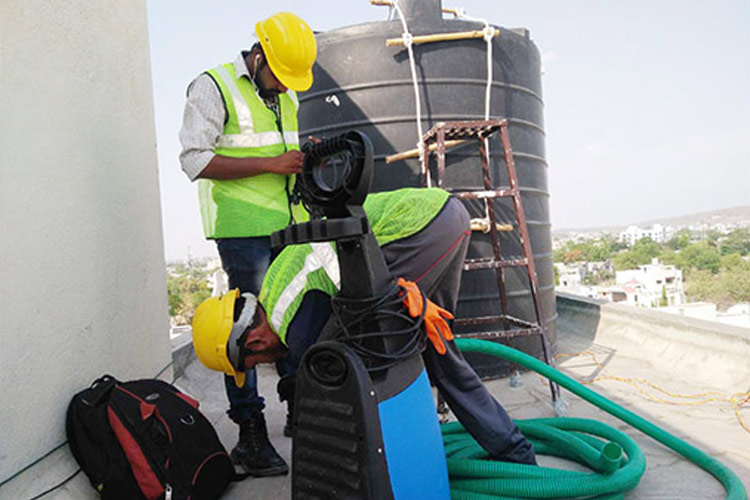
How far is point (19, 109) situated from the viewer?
1.58 m

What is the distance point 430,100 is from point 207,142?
1.77 metres

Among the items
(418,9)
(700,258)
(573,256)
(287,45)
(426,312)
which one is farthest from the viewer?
(573,256)

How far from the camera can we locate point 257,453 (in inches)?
82.7

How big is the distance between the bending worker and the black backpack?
26 centimetres

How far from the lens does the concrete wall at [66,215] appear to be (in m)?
1.51

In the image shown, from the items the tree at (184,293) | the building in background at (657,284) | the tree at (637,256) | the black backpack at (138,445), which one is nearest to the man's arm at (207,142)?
the black backpack at (138,445)

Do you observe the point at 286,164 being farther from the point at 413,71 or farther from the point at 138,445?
the point at 413,71

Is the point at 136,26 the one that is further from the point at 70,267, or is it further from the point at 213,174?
the point at 70,267

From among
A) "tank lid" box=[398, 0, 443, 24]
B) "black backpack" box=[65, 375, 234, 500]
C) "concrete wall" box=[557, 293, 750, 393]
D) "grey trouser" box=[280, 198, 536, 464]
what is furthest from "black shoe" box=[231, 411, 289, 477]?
"tank lid" box=[398, 0, 443, 24]

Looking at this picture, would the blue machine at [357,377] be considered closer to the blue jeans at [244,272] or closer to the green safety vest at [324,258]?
the green safety vest at [324,258]

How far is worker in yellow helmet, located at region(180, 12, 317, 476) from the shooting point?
2018 millimetres

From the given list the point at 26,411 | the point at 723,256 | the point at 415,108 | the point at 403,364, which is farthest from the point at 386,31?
the point at 723,256

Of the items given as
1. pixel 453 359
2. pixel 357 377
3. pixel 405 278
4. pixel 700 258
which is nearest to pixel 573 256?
pixel 700 258

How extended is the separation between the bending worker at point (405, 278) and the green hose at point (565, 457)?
127 millimetres
